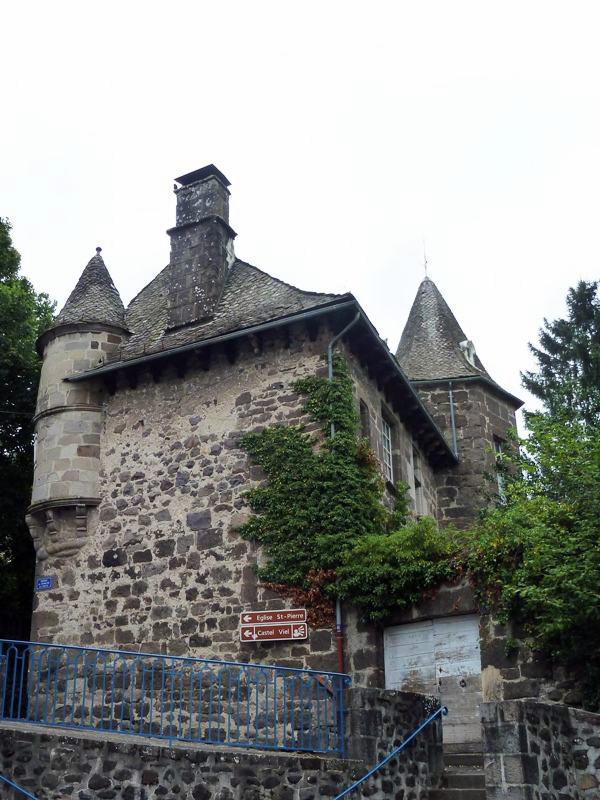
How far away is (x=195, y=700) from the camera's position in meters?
13.0

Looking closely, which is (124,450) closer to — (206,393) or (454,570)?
(206,393)

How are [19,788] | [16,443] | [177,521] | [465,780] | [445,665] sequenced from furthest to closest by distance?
[16,443]
[177,521]
[445,665]
[465,780]
[19,788]

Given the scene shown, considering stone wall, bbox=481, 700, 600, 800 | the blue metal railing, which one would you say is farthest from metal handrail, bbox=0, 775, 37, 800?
stone wall, bbox=481, 700, 600, 800

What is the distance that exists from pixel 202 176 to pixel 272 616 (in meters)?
7.91

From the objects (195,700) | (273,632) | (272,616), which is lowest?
(195,700)

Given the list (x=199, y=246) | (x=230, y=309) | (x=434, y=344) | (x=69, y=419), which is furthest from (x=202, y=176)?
(x=434, y=344)

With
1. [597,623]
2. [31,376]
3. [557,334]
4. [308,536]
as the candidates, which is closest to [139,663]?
[308,536]

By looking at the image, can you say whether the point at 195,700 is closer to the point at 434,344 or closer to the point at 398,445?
the point at 398,445

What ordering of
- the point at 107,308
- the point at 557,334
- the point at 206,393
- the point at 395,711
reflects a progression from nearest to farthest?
the point at 395,711 < the point at 206,393 < the point at 107,308 < the point at 557,334

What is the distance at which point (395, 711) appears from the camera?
10188 millimetres

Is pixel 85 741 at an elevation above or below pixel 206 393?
below

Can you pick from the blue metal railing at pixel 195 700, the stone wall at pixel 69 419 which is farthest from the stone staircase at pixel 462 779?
the stone wall at pixel 69 419

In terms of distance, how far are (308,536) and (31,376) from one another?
9353mm

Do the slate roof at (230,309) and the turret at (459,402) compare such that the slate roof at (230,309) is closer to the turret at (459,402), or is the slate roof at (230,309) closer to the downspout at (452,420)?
the turret at (459,402)
